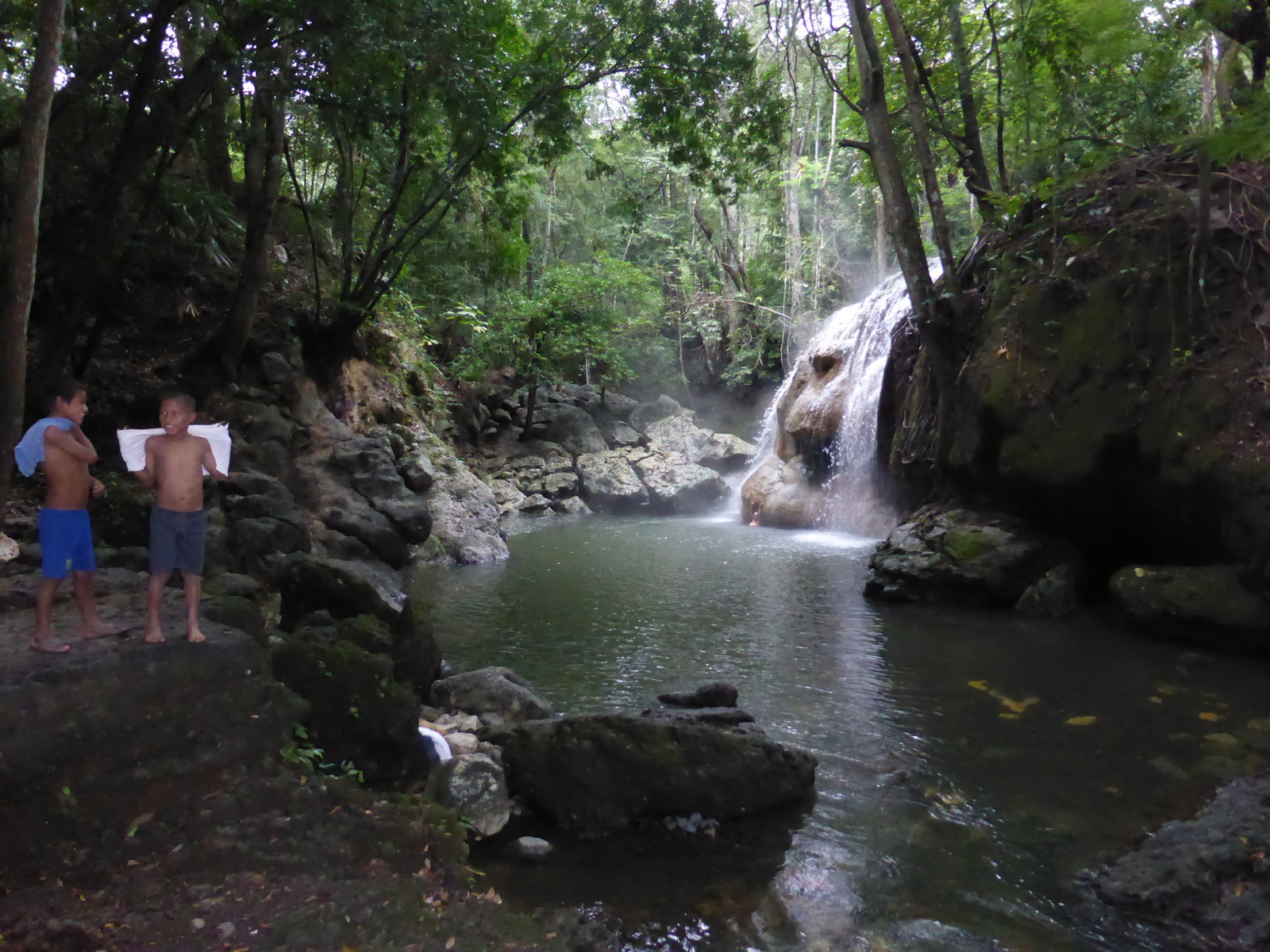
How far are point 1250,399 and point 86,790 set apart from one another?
935 centimetres

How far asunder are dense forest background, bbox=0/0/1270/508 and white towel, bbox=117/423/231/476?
1.39 m

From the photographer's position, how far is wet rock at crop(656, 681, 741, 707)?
585 cm

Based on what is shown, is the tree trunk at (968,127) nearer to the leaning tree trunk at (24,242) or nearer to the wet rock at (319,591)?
the wet rock at (319,591)

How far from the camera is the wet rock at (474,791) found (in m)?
4.14

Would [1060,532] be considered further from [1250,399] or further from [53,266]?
[53,266]

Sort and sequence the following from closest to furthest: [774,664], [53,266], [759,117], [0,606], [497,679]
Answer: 1. [0,606]
2. [497,679]
3. [774,664]
4. [53,266]
5. [759,117]

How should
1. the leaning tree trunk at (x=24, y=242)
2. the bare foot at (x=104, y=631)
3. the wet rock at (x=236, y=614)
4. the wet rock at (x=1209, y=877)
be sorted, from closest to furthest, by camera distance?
the wet rock at (x=1209, y=877), the bare foot at (x=104, y=631), the wet rock at (x=236, y=614), the leaning tree trunk at (x=24, y=242)

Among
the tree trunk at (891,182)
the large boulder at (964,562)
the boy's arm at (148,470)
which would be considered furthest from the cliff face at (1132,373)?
the boy's arm at (148,470)

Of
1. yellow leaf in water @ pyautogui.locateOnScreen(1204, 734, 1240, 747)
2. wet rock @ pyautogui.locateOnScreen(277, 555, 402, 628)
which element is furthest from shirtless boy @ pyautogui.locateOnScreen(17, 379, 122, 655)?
yellow leaf in water @ pyautogui.locateOnScreen(1204, 734, 1240, 747)

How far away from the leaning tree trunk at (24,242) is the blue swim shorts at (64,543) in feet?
3.52

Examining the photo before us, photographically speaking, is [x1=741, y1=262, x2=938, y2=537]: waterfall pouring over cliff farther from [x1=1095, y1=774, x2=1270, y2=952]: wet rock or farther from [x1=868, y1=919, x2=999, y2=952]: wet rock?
[x1=868, y1=919, x2=999, y2=952]: wet rock

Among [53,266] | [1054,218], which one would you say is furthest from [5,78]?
[1054,218]

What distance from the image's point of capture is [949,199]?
2027 centimetres

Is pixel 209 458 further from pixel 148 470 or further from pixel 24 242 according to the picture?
pixel 24 242
